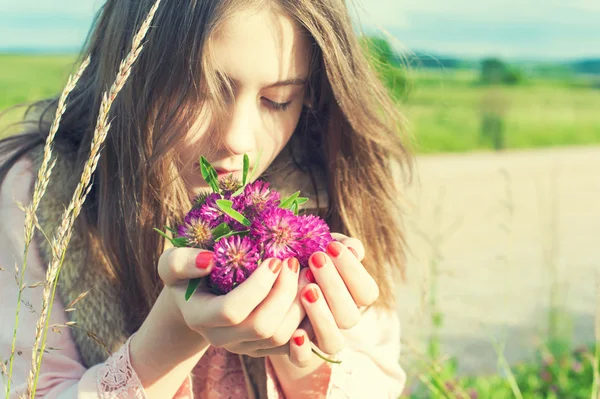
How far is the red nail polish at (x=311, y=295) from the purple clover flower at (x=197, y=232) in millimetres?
205

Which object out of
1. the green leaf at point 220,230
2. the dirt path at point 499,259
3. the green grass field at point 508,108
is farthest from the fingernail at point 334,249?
the green grass field at point 508,108

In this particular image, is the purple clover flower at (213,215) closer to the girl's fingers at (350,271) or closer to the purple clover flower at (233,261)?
the purple clover flower at (233,261)

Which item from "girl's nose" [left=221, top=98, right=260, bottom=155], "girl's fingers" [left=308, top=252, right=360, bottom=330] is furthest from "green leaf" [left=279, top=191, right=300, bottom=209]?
"girl's nose" [left=221, top=98, right=260, bottom=155]

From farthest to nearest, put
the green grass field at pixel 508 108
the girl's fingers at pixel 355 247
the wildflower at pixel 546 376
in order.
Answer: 1. the green grass field at pixel 508 108
2. the wildflower at pixel 546 376
3. the girl's fingers at pixel 355 247

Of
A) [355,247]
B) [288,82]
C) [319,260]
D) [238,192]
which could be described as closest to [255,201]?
[238,192]

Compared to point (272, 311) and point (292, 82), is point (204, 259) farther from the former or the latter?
point (292, 82)

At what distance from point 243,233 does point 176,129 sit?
0.56 metres

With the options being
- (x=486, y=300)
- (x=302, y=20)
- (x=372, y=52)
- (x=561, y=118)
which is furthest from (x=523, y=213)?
(x=561, y=118)

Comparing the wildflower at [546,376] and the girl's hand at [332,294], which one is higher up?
the girl's hand at [332,294]

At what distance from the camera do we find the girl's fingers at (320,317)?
129 centimetres

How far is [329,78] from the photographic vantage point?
1.87 m

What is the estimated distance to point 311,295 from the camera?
1290 millimetres

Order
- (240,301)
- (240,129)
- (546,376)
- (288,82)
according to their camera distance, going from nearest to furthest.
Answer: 1. (240,301)
2. (240,129)
3. (288,82)
4. (546,376)

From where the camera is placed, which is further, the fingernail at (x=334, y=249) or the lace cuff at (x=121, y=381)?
the lace cuff at (x=121, y=381)
